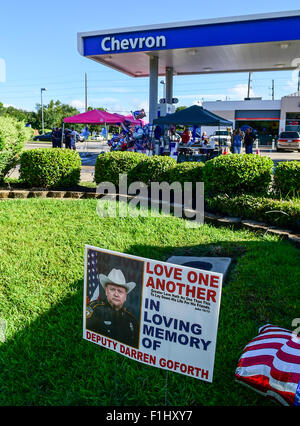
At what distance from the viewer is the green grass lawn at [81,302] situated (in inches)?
110

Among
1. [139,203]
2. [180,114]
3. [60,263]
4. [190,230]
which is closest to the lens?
[60,263]

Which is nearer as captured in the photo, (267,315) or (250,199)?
(267,315)

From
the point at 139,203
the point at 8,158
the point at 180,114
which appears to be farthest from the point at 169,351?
the point at 180,114

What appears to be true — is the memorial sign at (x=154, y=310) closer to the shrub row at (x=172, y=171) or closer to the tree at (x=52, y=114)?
the shrub row at (x=172, y=171)

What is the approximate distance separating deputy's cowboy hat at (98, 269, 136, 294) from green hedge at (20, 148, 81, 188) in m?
6.10

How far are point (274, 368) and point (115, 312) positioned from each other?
1.20 m

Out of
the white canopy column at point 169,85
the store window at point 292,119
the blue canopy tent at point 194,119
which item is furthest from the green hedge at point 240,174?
the store window at point 292,119

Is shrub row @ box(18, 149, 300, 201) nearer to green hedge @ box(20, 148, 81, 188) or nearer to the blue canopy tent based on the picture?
green hedge @ box(20, 148, 81, 188)

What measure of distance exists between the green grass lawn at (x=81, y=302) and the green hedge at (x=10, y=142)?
6.88 feet

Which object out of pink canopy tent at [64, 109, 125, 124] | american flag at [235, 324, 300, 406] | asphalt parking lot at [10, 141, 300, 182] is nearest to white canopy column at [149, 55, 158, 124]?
pink canopy tent at [64, 109, 125, 124]
